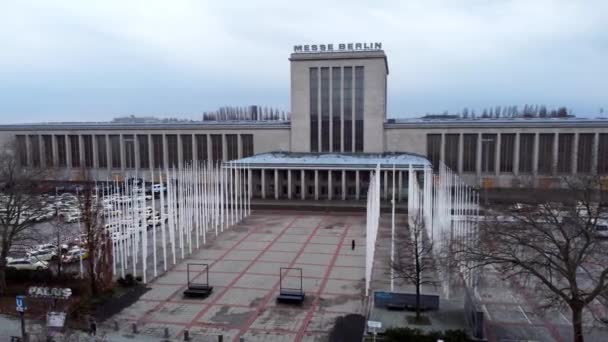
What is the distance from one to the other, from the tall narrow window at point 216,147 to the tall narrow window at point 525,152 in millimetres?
43142

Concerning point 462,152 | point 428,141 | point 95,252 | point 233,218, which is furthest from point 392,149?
point 95,252

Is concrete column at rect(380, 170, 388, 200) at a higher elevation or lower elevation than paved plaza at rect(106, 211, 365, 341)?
higher

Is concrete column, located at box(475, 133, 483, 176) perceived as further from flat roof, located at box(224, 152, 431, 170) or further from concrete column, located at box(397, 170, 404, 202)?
concrete column, located at box(397, 170, 404, 202)

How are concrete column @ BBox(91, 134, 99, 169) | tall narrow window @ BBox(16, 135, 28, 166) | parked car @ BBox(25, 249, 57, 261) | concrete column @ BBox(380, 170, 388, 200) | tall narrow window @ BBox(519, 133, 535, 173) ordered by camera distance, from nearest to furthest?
parked car @ BBox(25, 249, 57, 261), concrete column @ BBox(380, 170, 388, 200), tall narrow window @ BBox(519, 133, 535, 173), concrete column @ BBox(91, 134, 99, 169), tall narrow window @ BBox(16, 135, 28, 166)

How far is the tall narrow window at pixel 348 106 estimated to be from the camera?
6444 cm

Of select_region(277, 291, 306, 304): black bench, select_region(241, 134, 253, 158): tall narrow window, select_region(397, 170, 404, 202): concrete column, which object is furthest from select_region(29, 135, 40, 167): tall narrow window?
select_region(277, 291, 306, 304): black bench

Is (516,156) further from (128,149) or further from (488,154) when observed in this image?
(128,149)

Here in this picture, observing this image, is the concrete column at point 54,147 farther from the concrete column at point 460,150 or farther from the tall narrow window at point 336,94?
the concrete column at point 460,150

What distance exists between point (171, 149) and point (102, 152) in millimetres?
12502

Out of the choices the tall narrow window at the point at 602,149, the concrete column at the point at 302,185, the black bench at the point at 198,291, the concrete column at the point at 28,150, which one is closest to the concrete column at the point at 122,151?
the concrete column at the point at 28,150

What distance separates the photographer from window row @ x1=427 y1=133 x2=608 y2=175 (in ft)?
195

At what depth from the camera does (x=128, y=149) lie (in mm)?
72125

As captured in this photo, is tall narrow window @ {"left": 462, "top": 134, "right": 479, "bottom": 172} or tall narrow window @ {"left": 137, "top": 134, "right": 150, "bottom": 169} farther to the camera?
tall narrow window @ {"left": 137, "top": 134, "right": 150, "bottom": 169}

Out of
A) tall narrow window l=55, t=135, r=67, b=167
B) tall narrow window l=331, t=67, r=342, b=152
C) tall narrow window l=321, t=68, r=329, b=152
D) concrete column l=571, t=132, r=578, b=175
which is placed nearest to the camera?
concrete column l=571, t=132, r=578, b=175
